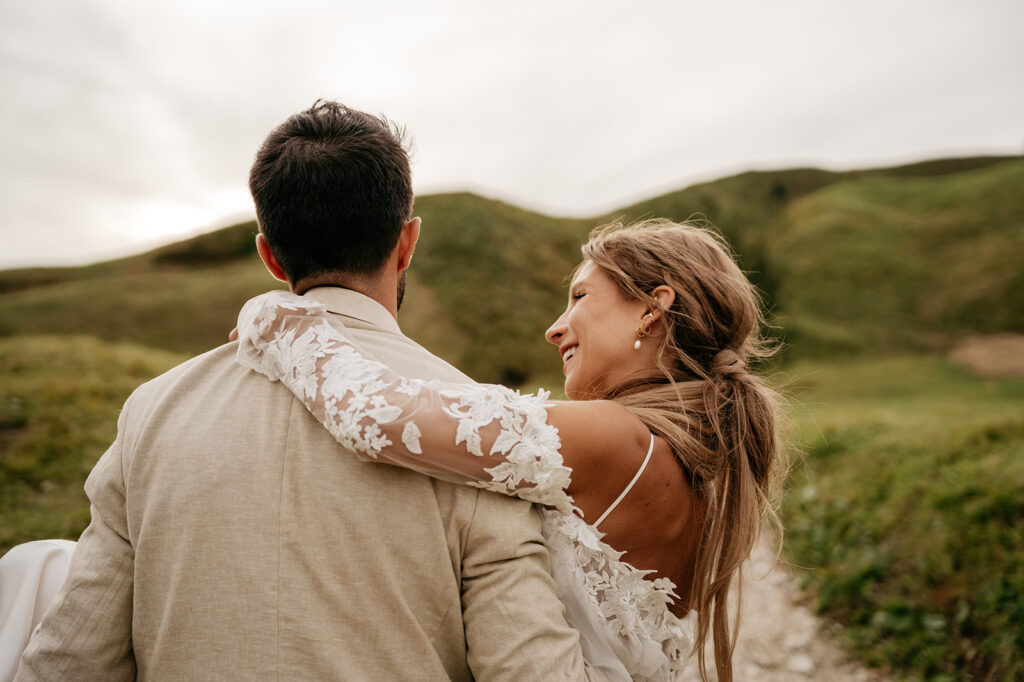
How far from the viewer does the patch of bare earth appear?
70.6ft

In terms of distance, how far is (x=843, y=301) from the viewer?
31.8 m

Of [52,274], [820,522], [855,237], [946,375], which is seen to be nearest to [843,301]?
[855,237]

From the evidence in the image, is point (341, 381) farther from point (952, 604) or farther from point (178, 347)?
point (178, 347)

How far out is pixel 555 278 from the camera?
32.0 m

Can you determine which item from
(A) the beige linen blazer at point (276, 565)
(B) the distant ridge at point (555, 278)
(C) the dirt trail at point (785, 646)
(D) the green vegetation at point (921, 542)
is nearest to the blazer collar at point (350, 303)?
(A) the beige linen blazer at point (276, 565)

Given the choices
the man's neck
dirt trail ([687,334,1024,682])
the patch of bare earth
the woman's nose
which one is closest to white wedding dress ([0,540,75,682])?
the man's neck

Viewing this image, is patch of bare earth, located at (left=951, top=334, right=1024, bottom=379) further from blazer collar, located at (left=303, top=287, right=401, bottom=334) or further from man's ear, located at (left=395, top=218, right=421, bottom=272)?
blazer collar, located at (left=303, top=287, right=401, bottom=334)

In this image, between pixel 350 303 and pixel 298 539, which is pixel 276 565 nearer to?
pixel 298 539

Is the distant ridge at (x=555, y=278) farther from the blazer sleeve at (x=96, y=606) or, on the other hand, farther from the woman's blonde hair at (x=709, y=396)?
the blazer sleeve at (x=96, y=606)

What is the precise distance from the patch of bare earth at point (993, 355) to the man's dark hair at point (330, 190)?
81.1 ft

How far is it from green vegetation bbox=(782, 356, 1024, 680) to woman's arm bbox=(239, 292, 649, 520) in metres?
4.23

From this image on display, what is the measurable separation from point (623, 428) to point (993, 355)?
27514 mm

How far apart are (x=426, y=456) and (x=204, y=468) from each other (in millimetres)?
619

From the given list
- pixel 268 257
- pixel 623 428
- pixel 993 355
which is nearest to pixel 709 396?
pixel 623 428
